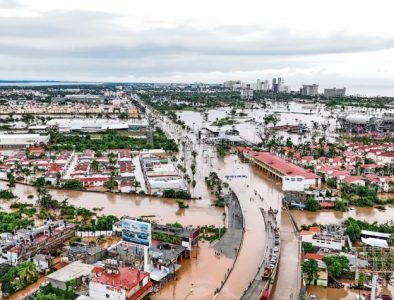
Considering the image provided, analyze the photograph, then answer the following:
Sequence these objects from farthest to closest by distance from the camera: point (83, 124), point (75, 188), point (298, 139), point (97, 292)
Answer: point (83, 124) → point (298, 139) → point (75, 188) → point (97, 292)

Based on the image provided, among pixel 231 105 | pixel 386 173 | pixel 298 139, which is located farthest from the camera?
pixel 231 105

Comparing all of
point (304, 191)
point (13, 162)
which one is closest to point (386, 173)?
point (304, 191)

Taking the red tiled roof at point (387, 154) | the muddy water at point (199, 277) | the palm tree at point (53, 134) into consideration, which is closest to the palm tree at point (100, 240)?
the muddy water at point (199, 277)

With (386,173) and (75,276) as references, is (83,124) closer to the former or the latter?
(386,173)

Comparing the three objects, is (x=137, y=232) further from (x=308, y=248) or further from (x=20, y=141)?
(x=20, y=141)

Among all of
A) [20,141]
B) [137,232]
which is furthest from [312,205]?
[20,141]

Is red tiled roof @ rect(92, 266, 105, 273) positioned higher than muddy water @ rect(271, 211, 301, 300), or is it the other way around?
red tiled roof @ rect(92, 266, 105, 273)

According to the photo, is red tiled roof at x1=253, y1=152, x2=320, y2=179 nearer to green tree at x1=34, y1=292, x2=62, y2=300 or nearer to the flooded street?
the flooded street

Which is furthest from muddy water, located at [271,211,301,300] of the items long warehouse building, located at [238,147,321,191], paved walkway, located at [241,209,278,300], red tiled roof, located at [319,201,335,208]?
long warehouse building, located at [238,147,321,191]
